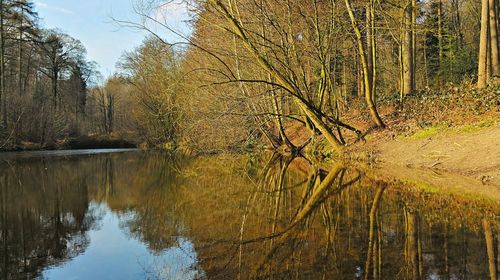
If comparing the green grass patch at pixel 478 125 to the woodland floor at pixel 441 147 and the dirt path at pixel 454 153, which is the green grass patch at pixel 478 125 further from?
the dirt path at pixel 454 153

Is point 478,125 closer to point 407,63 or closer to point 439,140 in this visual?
point 439,140

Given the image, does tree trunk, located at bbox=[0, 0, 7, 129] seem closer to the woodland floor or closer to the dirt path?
the woodland floor

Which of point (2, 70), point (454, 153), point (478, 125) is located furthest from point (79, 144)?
point (478, 125)

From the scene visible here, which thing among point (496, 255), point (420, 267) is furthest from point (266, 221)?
point (496, 255)

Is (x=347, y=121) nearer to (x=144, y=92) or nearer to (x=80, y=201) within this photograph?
(x=80, y=201)

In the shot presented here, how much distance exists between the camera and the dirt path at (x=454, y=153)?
9.21 metres

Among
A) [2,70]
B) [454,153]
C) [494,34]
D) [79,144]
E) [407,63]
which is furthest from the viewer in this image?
[79,144]

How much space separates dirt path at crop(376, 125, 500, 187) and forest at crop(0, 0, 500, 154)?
1.01 meters

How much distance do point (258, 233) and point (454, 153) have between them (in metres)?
7.75

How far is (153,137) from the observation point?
39812 mm

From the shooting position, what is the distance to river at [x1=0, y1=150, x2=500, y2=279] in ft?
13.2

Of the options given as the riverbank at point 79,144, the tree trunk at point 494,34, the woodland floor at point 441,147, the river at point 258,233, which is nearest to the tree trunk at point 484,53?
the woodland floor at point 441,147

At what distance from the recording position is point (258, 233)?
540 centimetres

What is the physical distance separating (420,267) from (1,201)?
28.4 feet
